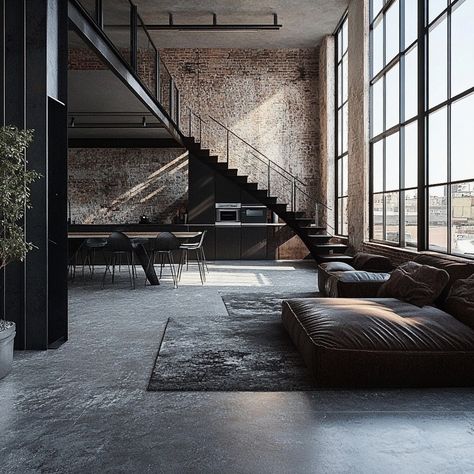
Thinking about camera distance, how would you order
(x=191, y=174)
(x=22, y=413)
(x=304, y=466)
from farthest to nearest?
(x=191, y=174), (x=22, y=413), (x=304, y=466)

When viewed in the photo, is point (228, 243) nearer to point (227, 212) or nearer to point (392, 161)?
point (227, 212)

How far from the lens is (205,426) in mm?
3164

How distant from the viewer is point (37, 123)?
4.86 metres

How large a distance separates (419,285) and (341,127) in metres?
8.56

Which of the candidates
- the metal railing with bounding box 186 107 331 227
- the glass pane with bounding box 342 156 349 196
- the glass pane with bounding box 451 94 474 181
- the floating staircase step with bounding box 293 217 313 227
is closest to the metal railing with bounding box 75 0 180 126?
the metal railing with bounding box 186 107 331 227

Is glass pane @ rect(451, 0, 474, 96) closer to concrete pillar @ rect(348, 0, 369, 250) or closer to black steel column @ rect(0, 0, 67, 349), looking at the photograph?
concrete pillar @ rect(348, 0, 369, 250)

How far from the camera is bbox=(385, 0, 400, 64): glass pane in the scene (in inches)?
360

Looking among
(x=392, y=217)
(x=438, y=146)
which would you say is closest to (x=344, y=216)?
(x=392, y=217)

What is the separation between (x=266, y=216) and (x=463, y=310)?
9572mm

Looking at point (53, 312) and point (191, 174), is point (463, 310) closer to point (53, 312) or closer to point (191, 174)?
point (53, 312)

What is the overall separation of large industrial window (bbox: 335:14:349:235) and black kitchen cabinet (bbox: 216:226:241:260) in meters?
2.38

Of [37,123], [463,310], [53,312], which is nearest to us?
[463,310]

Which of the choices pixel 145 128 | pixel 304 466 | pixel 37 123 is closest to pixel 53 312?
pixel 37 123

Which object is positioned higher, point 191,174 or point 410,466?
point 191,174
